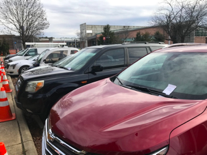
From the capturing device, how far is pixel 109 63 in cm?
440

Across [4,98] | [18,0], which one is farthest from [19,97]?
[18,0]

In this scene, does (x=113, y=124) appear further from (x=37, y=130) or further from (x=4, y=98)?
(x=4, y=98)

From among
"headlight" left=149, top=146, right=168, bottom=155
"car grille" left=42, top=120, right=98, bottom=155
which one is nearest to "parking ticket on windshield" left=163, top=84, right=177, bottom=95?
"headlight" left=149, top=146, right=168, bottom=155

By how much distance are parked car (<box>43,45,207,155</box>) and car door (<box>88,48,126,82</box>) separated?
1557mm

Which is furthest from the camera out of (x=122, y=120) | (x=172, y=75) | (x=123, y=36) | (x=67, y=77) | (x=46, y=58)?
(x=123, y=36)

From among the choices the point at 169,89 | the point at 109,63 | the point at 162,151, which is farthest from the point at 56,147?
the point at 109,63

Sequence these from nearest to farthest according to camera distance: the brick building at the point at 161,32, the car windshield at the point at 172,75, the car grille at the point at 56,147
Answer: the car grille at the point at 56,147 < the car windshield at the point at 172,75 < the brick building at the point at 161,32

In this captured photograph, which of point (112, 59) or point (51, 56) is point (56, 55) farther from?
point (112, 59)

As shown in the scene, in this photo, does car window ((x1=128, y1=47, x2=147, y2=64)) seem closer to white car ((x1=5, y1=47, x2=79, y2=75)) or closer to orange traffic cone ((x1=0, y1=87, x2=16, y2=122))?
orange traffic cone ((x1=0, y1=87, x2=16, y2=122))

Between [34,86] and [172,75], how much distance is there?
8.79ft

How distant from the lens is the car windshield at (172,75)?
1896 millimetres

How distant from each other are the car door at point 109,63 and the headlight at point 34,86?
1.06m

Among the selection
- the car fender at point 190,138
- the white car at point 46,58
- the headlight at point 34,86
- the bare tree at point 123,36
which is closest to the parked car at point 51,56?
the white car at point 46,58

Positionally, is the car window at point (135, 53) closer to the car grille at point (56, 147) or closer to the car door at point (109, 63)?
the car door at point (109, 63)
